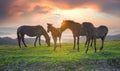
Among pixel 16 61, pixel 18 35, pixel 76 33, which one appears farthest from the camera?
pixel 18 35

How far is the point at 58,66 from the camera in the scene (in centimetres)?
2930

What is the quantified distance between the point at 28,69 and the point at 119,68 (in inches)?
323

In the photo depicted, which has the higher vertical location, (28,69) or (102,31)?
(102,31)

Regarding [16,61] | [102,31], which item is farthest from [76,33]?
[16,61]

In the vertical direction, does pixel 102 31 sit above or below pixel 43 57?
above

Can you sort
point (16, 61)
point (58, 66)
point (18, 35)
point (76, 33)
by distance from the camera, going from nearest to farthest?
1. point (58, 66)
2. point (16, 61)
3. point (76, 33)
4. point (18, 35)

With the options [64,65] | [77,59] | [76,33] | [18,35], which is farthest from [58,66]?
[18,35]

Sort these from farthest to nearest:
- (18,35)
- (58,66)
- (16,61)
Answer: (18,35), (16,61), (58,66)

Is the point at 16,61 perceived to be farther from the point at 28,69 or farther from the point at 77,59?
the point at 77,59

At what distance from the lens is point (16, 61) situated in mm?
31594

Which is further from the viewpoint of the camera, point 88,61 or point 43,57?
point 43,57

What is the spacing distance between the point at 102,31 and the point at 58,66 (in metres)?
11.6

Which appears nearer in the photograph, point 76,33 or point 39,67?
point 39,67

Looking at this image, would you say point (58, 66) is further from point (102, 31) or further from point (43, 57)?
point (102, 31)
